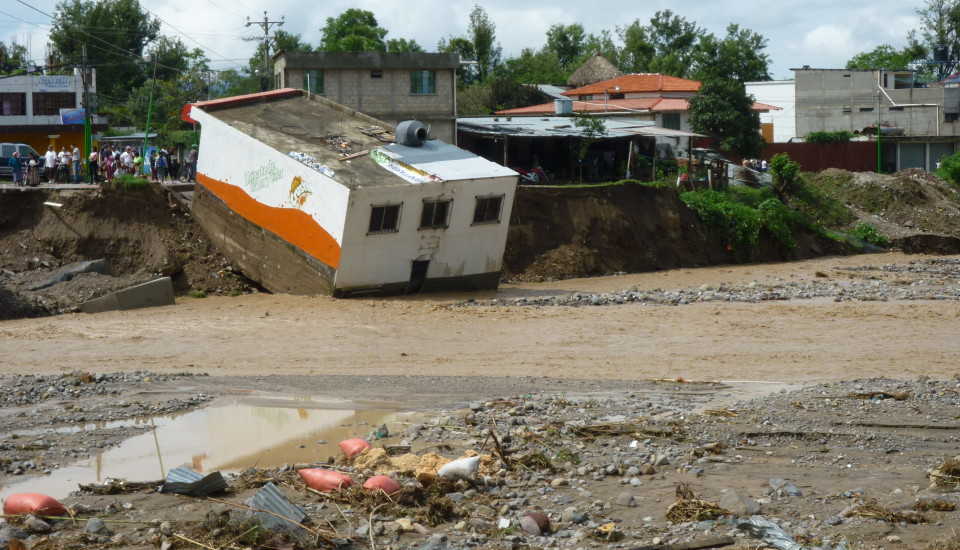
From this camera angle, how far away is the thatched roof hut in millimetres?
71250

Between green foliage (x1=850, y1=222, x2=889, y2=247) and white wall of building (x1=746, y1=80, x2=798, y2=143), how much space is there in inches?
977

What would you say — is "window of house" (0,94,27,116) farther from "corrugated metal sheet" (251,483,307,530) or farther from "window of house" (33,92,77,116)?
"corrugated metal sheet" (251,483,307,530)

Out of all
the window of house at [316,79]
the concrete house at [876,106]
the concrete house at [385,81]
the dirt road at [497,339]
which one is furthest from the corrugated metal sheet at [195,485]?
the concrete house at [876,106]

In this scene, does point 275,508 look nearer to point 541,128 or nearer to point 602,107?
point 541,128

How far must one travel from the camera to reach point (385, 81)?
39469 mm

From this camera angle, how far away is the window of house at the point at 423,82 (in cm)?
3978

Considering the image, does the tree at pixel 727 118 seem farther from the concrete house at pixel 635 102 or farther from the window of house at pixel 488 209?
the window of house at pixel 488 209

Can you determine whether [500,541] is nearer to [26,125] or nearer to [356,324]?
[356,324]

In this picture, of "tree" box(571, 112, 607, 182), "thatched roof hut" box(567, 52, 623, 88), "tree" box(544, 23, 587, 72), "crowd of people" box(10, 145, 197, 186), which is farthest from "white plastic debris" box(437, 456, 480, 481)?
"tree" box(544, 23, 587, 72)

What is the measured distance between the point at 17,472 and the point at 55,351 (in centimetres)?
982

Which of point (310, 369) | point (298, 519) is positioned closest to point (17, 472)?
point (298, 519)

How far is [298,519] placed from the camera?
8.21m

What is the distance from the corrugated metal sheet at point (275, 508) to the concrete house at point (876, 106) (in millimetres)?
58974

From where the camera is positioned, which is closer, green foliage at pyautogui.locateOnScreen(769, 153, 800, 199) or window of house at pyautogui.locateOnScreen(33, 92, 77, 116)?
green foliage at pyautogui.locateOnScreen(769, 153, 800, 199)
